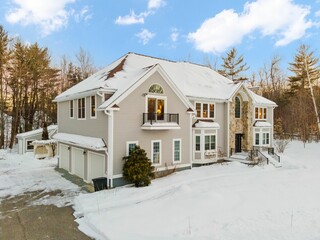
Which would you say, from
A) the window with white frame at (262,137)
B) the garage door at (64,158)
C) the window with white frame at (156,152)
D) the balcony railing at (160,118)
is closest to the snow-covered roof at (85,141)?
the garage door at (64,158)

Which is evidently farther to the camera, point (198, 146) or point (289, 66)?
point (289, 66)

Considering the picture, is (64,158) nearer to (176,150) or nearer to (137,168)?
(137,168)

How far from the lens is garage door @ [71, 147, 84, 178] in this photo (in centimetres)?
1541

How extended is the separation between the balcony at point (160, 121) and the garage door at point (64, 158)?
8.15 meters

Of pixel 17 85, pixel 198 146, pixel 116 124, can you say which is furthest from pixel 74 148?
pixel 17 85

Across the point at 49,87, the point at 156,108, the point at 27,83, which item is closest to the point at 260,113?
the point at 156,108

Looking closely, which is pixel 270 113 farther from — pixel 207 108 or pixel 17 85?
pixel 17 85

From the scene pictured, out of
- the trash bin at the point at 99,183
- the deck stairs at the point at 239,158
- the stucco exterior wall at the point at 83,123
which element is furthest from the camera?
the deck stairs at the point at 239,158

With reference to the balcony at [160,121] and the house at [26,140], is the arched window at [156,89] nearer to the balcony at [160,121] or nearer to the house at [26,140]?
the balcony at [160,121]

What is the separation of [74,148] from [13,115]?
2020cm

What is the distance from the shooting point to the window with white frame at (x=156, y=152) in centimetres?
1399

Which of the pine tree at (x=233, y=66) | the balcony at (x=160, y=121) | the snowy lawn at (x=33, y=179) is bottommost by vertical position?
the snowy lawn at (x=33, y=179)

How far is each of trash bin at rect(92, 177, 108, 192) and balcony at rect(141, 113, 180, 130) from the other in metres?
3.84

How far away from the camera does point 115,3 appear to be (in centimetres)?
1606
